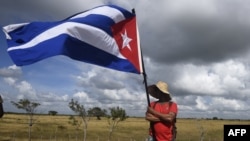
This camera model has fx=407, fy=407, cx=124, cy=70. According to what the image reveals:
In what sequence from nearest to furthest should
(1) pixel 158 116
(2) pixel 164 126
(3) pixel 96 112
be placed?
(1) pixel 158 116
(2) pixel 164 126
(3) pixel 96 112

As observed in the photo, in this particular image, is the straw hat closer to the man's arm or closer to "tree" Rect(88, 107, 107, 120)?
the man's arm

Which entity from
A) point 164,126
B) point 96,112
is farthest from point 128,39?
point 96,112

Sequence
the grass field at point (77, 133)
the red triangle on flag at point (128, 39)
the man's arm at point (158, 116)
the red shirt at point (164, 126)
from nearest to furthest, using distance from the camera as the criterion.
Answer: the man's arm at point (158, 116)
the red shirt at point (164, 126)
the red triangle on flag at point (128, 39)
the grass field at point (77, 133)

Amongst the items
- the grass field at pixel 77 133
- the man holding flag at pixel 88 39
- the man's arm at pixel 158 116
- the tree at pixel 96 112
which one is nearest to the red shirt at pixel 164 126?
the man's arm at pixel 158 116

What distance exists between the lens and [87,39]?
6.65 metres

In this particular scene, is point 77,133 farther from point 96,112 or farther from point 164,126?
point 164,126

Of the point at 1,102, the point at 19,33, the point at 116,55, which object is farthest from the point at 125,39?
the point at 1,102

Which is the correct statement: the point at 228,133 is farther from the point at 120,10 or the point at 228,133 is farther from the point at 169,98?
the point at 120,10

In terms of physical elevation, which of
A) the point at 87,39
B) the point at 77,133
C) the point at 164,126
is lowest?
the point at 77,133

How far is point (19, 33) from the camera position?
6.97 m

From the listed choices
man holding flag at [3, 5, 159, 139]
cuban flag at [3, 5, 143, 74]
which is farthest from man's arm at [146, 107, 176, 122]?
cuban flag at [3, 5, 143, 74]

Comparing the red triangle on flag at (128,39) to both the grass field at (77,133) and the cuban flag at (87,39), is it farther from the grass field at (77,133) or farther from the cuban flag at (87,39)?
the grass field at (77,133)

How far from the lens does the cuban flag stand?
21.2 ft

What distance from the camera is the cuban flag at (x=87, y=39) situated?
6.48m
